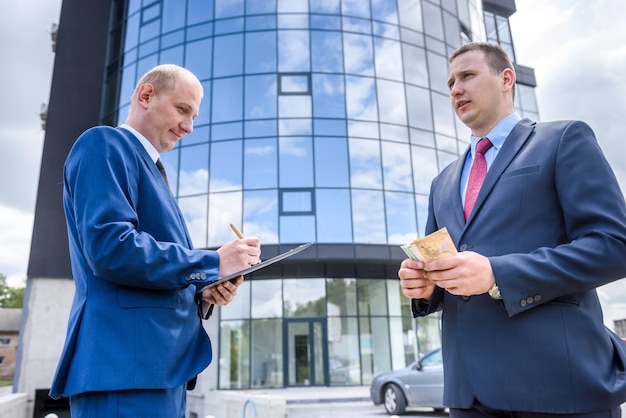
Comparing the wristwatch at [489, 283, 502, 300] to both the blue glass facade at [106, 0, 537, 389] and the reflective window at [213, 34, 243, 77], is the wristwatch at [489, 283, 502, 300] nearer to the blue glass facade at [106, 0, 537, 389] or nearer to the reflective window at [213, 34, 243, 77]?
the blue glass facade at [106, 0, 537, 389]

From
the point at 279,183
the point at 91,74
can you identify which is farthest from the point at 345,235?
the point at 91,74

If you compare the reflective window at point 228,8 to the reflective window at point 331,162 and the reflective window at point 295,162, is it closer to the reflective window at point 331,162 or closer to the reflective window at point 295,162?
the reflective window at point 295,162

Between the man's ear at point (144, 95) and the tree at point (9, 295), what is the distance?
7721 centimetres

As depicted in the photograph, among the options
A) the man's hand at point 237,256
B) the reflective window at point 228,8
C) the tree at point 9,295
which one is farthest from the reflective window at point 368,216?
the tree at point 9,295

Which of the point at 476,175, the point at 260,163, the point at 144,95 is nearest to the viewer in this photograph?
the point at 476,175

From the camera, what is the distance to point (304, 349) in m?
20.6

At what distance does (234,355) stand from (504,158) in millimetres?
20010

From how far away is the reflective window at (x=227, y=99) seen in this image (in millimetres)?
22031

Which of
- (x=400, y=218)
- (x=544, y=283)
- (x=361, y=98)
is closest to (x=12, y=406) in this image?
(x=544, y=283)

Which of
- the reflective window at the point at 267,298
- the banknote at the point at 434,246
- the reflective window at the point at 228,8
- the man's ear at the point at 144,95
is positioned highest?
the reflective window at the point at 228,8

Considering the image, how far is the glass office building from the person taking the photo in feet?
67.5

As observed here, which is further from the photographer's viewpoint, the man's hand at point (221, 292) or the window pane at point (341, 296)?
the window pane at point (341, 296)

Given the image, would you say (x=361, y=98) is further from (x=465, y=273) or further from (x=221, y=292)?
(x=465, y=273)

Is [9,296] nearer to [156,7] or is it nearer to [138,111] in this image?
[156,7]
